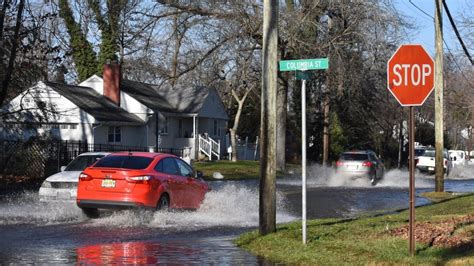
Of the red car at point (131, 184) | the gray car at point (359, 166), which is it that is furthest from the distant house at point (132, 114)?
the red car at point (131, 184)

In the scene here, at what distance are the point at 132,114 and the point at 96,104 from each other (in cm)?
334

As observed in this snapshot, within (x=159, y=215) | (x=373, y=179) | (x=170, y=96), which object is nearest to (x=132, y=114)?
(x=170, y=96)

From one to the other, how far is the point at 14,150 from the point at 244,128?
36.4m

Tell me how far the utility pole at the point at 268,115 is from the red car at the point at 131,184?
4101 mm

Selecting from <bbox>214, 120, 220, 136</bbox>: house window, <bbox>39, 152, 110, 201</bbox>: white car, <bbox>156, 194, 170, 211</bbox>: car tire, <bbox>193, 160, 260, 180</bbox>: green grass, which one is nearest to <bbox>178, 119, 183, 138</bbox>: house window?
<bbox>214, 120, 220, 136</bbox>: house window

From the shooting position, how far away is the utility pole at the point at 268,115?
42.2 feet

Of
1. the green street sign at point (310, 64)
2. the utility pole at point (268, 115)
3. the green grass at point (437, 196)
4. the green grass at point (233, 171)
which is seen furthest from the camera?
the green grass at point (233, 171)

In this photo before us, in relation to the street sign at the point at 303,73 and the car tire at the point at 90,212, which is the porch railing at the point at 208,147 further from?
the street sign at the point at 303,73

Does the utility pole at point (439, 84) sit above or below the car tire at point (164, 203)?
above

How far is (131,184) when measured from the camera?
1642 centimetres

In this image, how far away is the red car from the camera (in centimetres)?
1641

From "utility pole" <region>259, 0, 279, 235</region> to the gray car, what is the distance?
2297cm

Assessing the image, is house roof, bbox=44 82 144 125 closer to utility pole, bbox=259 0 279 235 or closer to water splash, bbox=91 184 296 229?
water splash, bbox=91 184 296 229

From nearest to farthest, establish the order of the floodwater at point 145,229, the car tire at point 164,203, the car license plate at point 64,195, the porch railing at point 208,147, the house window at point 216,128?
the floodwater at point 145,229
the car tire at point 164,203
the car license plate at point 64,195
the porch railing at point 208,147
the house window at point 216,128
